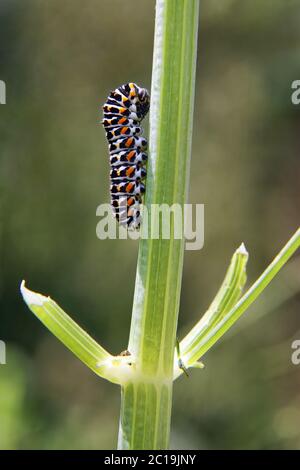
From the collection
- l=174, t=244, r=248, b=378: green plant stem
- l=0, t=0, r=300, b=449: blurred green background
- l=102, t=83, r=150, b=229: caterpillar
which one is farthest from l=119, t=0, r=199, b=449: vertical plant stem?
l=0, t=0, r=300, b=449: blurred green background

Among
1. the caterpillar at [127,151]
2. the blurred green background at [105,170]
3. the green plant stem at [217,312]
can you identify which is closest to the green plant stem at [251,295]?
the green plant stem at [217,312]

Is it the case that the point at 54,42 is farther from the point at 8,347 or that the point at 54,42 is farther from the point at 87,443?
the point at 87,443

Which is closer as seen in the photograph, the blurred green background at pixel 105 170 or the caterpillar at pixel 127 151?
the caterpillar at pixel 127 151

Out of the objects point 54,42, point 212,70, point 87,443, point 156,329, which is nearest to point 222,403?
Result: point 87,443

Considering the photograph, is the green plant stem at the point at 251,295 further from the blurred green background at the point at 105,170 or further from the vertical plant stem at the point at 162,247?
the blurred green background at the point at 105,170

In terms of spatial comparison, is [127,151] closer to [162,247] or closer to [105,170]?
[162,247]

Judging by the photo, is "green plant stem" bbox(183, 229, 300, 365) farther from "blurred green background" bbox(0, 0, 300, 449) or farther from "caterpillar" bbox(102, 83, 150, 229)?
"blurred green background" bbox(0, 0, 300, 449)
